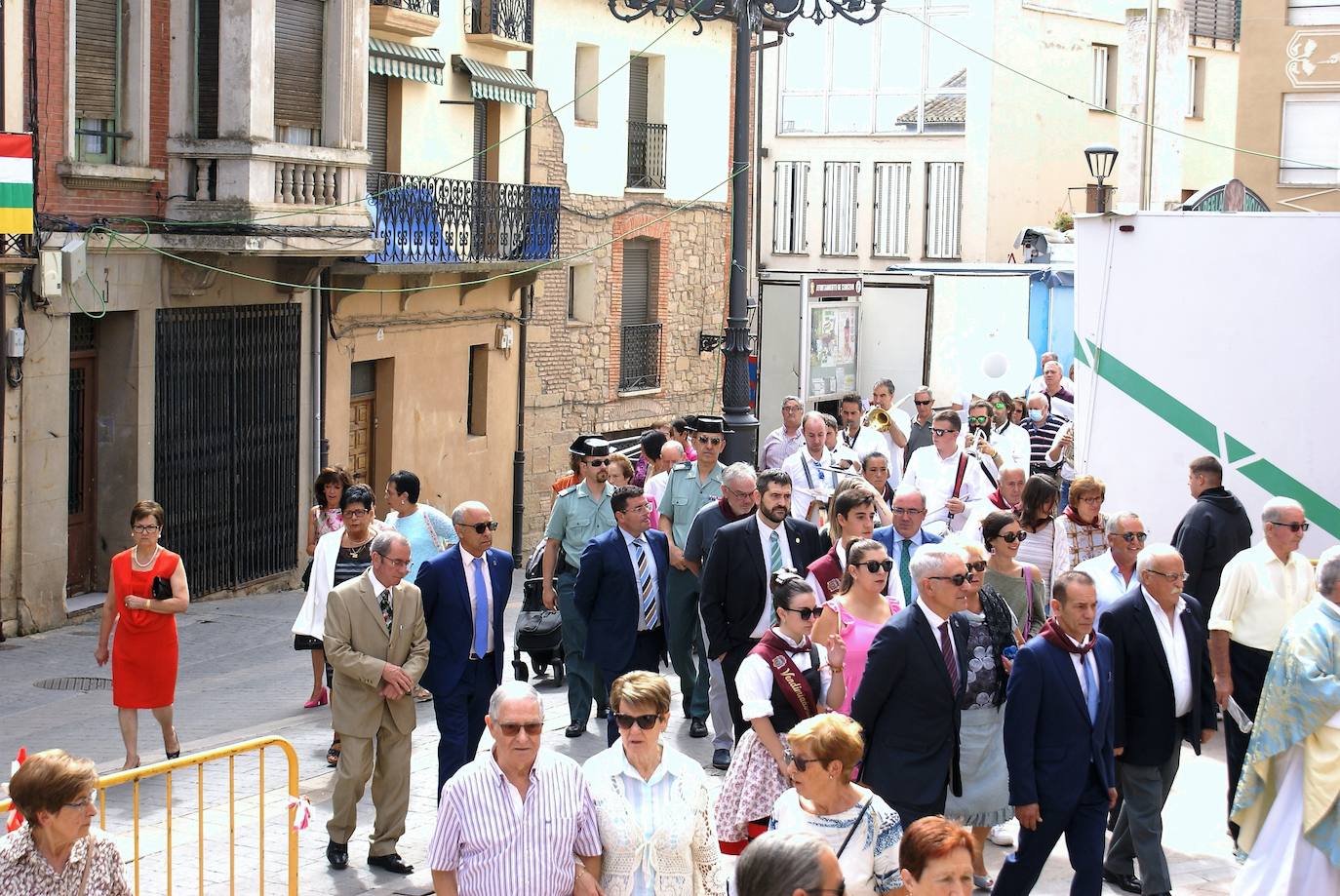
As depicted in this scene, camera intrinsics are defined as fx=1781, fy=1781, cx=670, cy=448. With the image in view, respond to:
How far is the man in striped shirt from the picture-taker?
18.9ft

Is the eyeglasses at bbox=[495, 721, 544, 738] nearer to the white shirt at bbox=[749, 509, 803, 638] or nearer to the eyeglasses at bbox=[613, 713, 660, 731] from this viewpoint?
the eyeglasses at bbox=[613, 713, 660, 731]

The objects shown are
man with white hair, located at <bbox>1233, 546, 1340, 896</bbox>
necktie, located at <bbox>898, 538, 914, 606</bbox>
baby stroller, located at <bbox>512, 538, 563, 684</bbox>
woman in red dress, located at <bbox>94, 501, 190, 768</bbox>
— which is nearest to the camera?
man with white hair, located at <bbox>1233, 546, 1340, 896</bbox>

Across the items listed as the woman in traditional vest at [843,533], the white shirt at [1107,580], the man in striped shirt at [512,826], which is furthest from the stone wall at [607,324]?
the man in striped shirt at [512,826]

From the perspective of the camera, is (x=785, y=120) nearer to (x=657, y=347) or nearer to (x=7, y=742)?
(x=657, y=347)

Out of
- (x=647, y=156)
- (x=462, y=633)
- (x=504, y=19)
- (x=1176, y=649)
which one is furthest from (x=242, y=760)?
(x=647, y=156)

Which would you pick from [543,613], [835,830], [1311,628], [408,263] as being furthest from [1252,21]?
[835,830]

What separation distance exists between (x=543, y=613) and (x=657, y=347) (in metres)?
17.9

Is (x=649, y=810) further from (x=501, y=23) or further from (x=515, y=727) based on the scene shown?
(x=501, y=23)

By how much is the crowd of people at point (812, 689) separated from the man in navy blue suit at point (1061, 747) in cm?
1

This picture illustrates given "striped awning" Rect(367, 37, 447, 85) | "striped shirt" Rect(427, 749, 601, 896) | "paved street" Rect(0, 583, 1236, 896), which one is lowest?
"paved street" Rect(0, 583, 1236, 896)

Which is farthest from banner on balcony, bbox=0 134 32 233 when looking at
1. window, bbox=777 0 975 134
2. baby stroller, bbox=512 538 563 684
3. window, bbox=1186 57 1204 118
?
window, bbox=1186 57 1204 118

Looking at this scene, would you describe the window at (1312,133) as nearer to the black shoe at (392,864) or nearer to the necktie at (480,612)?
the necktie at (480,612)

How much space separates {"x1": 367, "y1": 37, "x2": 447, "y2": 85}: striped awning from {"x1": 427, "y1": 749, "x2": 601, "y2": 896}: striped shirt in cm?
1705

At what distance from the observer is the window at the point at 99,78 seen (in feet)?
53.8
